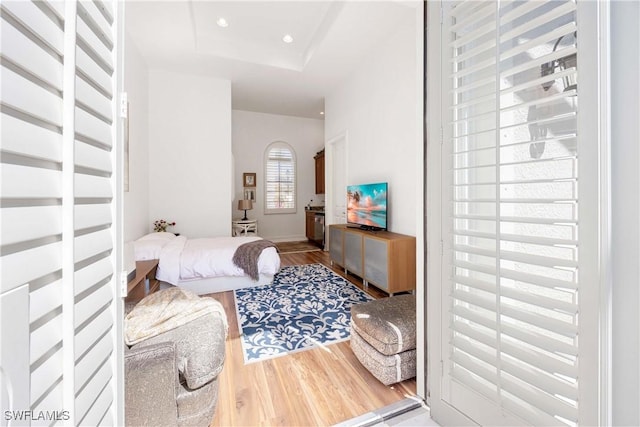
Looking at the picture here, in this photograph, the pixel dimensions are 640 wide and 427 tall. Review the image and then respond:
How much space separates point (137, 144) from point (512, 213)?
428 centimetres

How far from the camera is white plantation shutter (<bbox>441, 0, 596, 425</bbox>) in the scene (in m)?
0.87

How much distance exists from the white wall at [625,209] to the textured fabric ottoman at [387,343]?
3.01ft

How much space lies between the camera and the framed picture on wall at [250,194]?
20.4ft

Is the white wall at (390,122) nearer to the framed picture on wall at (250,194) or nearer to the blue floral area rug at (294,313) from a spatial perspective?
the blue floral area rug at (294,313)

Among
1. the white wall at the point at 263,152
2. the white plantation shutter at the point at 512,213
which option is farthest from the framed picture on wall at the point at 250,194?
the white plantation shutter at the point at 512,213

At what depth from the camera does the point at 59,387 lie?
20.9 inches

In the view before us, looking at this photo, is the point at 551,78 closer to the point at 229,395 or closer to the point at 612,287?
the point at 612,287

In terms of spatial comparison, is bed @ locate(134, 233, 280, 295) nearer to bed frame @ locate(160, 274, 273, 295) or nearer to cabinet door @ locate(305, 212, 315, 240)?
A: bed frame @ locate(160, 274, 273, 295)

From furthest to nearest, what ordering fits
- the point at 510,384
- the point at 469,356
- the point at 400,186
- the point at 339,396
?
the point at 400,186, the point at 339,396, the point at 469,356, the point at 510,384

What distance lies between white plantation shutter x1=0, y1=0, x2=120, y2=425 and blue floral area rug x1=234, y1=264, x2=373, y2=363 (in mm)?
1457

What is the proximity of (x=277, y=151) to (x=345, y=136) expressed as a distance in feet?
8.25

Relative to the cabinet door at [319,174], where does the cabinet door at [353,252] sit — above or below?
below

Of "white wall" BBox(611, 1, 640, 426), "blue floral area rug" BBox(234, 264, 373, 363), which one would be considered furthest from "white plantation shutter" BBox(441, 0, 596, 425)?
"blue floral area rug" BBox(234, 264, 373, 363)

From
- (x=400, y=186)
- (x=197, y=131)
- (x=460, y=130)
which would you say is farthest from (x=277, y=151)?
(x=460, y=130)
